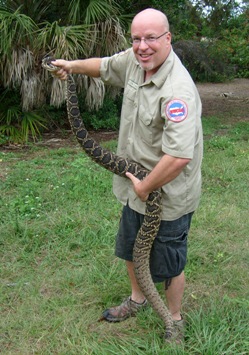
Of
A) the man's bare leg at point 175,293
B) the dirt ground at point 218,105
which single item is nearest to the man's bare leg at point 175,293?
the man's bare leg at point 175,293

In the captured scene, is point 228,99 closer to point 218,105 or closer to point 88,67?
point 218,105

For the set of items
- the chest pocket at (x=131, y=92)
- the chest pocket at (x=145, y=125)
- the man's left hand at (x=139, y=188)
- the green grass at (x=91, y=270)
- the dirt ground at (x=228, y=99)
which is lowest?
the dirt ground at (x=228, y=99)

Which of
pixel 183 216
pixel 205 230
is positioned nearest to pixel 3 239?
pixel 205 230

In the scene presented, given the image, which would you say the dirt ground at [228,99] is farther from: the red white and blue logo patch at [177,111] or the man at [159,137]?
the red white and blue logo patch at [177,111]

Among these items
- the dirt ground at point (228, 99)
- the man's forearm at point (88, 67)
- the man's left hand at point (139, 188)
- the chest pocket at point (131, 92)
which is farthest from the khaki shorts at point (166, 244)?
the dirt ground at point (228, 99)

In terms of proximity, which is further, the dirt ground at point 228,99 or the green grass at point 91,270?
the dirt ground at point 228,99

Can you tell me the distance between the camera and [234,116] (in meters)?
13.4

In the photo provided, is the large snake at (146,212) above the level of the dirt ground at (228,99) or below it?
above

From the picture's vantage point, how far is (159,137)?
290cm

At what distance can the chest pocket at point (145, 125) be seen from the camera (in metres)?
2.84

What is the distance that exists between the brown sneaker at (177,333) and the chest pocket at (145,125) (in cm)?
131

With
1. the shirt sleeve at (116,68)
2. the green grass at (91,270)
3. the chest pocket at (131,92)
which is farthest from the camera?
the green grass at (91,270)

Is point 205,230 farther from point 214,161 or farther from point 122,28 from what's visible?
point 122,28

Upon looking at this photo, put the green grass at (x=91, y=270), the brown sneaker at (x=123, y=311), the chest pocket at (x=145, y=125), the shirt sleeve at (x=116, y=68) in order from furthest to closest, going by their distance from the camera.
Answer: the brown sneaker at (x=123, y=311) → the green grass at (x=91, y=270) → the shirt sleeve at (x=116, y=68) → the chest pocket at (x=145, y=125)
